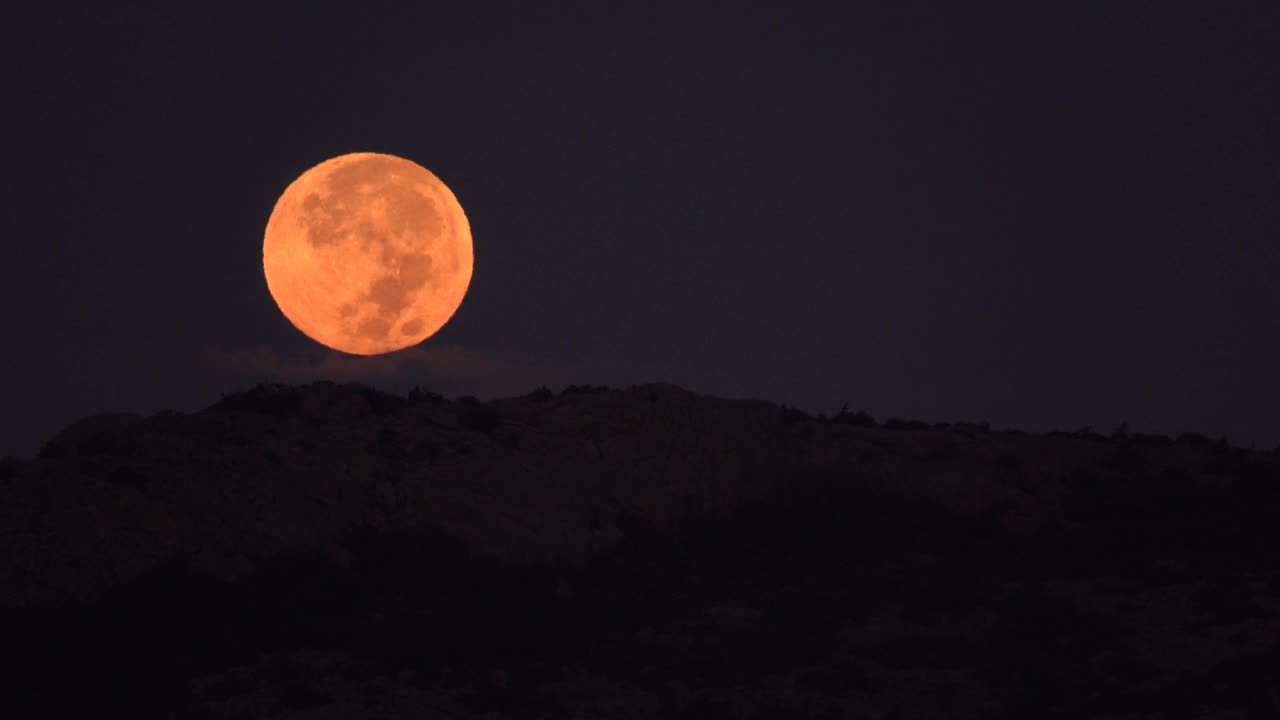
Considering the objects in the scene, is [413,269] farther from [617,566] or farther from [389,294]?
[617,566]

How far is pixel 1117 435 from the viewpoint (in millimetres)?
53031

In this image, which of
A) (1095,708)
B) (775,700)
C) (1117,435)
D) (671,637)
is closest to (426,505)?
(671,637)

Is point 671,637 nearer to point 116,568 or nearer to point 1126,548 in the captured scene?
point 116,568

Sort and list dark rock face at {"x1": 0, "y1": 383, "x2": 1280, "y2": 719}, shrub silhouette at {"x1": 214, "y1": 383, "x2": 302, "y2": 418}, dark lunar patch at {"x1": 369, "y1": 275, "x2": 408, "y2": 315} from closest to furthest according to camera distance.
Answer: dark rock face at {"x1": 0, "y1": 383, "x2": 1280, "y2": 719} < shrub silhouette at {"x1": 214, "y1": 383, "x2": 302, "y2": 418} < dark lunar patch at {"x1": 369, "y1": 275, "x2": 408, "y2": 315}

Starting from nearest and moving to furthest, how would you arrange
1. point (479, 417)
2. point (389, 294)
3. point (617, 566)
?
1. point (617, 566)
2. point (479, 417)
3. point (389, 294)

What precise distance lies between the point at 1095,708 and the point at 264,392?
24.7 meters

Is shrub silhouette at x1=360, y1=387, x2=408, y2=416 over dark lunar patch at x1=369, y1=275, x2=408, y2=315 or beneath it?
beneath

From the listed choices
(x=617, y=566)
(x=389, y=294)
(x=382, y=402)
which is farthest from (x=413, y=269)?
(x=617, y=566)

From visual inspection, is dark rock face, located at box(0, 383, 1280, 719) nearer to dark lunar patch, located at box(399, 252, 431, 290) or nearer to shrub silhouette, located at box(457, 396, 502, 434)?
shrub silhouette, located at box(457, 396, 502, 434)

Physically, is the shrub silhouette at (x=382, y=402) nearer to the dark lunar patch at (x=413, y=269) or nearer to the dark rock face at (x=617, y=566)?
the dark rock face at (x=617, y=566)

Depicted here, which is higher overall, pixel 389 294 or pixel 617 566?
pixel 389 294

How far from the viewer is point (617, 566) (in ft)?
125

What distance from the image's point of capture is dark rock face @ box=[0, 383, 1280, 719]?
29.6m

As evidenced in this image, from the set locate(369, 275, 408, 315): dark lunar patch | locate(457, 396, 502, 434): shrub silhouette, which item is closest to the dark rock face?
locate(457, 396, 502, 434): shrub silhouette
